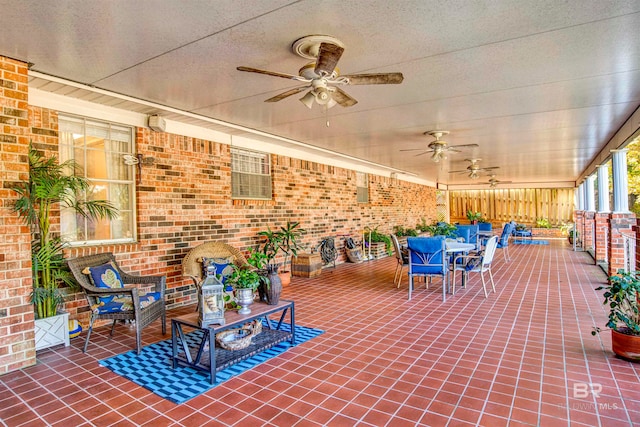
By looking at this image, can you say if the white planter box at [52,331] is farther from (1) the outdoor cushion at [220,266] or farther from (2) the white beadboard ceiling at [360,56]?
(2) the white beadboard ceiling at [360,56]

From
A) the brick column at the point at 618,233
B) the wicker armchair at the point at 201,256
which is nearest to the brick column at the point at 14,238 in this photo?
the wicker armchair at the point at 201,256

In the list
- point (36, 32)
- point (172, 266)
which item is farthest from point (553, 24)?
point (172, 266)

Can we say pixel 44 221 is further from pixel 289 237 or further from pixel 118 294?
pixel 289 237

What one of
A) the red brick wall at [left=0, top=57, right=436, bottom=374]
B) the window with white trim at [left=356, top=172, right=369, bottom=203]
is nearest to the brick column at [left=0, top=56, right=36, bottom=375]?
the red brick wall at [left=0, top=57, right=436, bottom=374]

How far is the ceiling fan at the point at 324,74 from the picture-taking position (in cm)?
250

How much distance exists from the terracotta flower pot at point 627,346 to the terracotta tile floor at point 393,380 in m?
0.09

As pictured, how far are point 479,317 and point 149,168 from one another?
4.50m

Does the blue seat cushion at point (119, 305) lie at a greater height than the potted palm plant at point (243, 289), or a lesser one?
lesser

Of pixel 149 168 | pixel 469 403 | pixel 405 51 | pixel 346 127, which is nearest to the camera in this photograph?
pixel 469 403

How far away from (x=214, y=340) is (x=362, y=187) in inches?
307

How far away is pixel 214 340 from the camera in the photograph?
2.70 metres

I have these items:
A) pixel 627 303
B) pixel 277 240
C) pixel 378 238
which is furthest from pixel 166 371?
pixel 378 238

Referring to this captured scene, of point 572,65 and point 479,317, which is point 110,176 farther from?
point 572,65

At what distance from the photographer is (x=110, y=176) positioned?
4.38m
